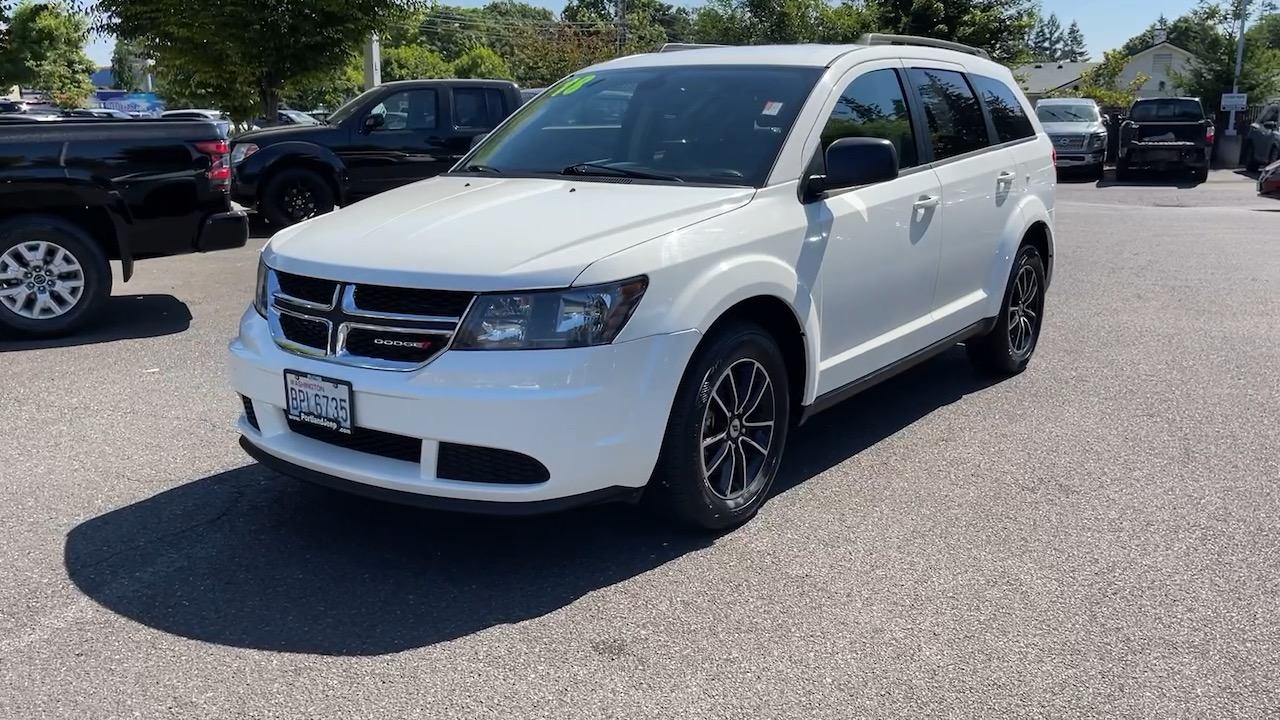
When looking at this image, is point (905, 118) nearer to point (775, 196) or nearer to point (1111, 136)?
point (775, 196)

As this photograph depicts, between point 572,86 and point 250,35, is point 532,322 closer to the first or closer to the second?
point 572,86

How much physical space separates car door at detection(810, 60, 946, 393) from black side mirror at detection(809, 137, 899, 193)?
169mm

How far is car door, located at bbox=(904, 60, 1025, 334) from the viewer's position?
5.66 m

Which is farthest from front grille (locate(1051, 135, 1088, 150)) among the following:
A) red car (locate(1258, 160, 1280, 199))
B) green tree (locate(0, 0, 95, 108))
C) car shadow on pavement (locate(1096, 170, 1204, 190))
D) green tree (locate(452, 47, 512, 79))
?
green tree (locate(452, 47, 512, 79))

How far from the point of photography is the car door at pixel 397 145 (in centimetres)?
1330

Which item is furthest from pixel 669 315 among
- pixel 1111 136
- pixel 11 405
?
pixel 1111 136

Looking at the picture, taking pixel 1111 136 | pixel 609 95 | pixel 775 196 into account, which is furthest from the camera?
pixel 1111 136

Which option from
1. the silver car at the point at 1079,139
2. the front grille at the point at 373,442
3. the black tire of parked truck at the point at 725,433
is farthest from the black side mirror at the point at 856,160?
the silver car at the point at 1079,139

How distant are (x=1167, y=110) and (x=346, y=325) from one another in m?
24.7

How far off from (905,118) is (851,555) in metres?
2.33

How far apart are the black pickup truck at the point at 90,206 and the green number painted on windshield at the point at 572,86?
3.44 metres

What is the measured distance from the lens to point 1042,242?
6.86 m

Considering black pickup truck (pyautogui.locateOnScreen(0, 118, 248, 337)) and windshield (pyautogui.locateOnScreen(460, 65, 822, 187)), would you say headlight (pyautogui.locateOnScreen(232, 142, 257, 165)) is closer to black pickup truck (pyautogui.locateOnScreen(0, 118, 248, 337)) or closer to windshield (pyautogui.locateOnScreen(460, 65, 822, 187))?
black pickup truck (pyautogui.locateOnScreen(0, 118, 248, 337))

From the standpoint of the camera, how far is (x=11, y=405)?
6.12m
